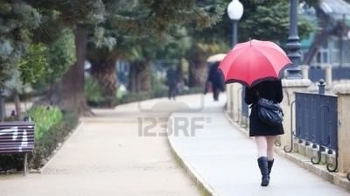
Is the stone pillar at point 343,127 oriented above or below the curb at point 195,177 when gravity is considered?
above

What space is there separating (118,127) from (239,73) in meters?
13.6

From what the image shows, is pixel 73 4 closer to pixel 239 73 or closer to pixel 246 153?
pixel 239 73

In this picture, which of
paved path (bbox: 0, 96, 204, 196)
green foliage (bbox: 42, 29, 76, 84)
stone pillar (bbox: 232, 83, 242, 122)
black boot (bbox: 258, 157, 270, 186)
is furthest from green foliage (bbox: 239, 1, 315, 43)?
black boot (bbox: 258, 157, 270, 186)

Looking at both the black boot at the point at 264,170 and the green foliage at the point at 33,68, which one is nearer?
the black boot at the point at 264,170

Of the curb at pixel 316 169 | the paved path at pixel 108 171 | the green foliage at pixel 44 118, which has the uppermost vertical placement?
the green foliage at pixel 44 118

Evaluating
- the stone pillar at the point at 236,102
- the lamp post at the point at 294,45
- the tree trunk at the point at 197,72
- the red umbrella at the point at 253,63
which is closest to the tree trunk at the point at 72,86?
the stone pillar at the point at 236,102

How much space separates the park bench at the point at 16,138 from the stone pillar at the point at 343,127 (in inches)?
219

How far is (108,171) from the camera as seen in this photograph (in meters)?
13.1

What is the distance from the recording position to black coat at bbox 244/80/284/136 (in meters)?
9.42

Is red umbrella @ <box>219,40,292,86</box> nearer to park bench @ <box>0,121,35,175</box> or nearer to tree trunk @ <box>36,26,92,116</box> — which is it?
park bench @ <box>0,121,35,175</box>

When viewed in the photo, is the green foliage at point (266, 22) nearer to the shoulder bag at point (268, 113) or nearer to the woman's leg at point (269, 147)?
the woman's leg at point (269, 147)

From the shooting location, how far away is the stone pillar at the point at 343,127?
925 cm

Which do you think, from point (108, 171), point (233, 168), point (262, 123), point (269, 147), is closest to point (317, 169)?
point (269, 147)

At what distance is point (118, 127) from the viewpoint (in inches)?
891
